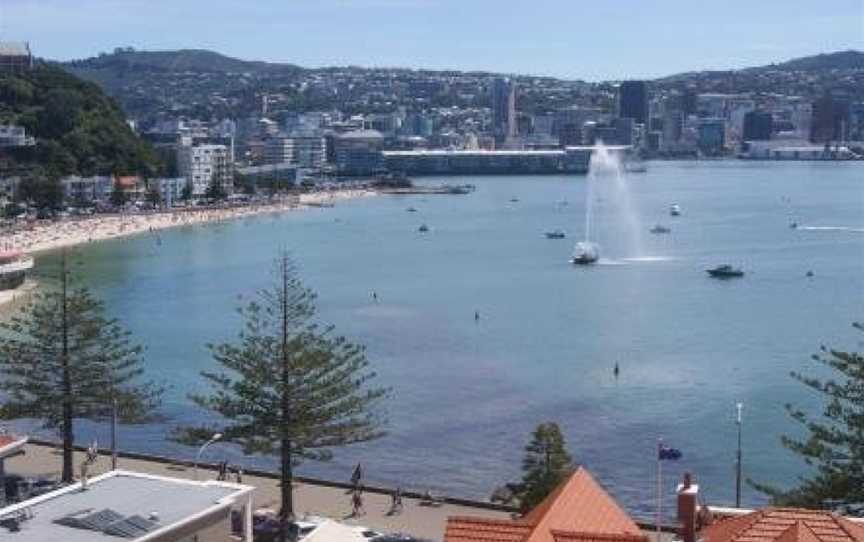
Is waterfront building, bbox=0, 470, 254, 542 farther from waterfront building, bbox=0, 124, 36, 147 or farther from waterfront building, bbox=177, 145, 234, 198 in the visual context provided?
waterfront building, bbox=177, 145, 234, 198

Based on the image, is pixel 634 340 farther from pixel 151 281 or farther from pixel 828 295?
pixel 151 281

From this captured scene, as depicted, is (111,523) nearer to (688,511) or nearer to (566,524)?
(566,524)

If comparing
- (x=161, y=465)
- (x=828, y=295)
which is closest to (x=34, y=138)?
(x=828, y=295)

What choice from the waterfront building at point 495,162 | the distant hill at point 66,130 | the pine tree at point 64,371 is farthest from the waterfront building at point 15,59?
the pine tree at point 64,371

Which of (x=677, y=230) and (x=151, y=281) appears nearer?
(x=151, y=281)

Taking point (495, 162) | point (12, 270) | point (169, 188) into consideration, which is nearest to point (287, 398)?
point (12, 270)

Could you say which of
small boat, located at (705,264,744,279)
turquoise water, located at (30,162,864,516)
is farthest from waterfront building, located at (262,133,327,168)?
small boat, located at (705,264,744,279)
